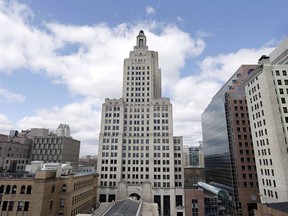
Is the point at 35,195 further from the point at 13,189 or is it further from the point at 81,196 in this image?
the point at 81,196

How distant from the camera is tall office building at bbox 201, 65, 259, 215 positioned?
82.1 metres

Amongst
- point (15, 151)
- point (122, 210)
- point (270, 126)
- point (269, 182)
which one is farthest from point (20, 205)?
point (15, 151)

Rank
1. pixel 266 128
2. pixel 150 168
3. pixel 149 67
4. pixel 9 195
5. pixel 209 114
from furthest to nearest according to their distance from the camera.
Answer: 1. pixel 209 114
2. pixel 149 67
3. pixel 150 168
4. pixel 266 128
5. pixel 9 195

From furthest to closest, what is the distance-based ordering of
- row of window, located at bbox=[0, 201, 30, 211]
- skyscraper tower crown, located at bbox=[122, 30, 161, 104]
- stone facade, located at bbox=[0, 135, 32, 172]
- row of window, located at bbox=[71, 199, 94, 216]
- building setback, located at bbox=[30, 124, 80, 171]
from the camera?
building setback, located at bbox=[30, 124, 80, 171]
skyscraper tower crown, located at bbox=[122, 30, 161, 104]
stone facade, located at bbox=[0, 135, 32, 172]
row of window, located at bbox=[71, 199, 94, 216]
row of window, located at bbox=[0, 201, 30, 211]

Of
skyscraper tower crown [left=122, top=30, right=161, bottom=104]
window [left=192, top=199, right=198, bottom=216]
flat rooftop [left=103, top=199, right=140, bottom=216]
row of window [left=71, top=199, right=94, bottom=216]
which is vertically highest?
skyscraper tower crown [left=122, top=30, right=161, bottom=104]

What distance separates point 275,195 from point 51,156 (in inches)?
4912

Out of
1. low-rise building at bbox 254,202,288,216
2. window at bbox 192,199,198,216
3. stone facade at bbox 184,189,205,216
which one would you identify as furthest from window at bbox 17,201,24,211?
window at bbox 192,199,198,216

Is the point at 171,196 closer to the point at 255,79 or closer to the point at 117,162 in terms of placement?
the point at 117,162

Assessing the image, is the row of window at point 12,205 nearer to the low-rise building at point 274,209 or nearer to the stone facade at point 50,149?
the low-rise building at point 274,209

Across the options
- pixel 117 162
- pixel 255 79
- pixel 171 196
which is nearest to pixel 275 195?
pixel 255 79

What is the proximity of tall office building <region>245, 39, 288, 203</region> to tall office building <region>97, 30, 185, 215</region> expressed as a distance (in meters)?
41.0

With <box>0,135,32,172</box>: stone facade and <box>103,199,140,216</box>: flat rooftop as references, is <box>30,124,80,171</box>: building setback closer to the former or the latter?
<box>0,135,32,172</box>: stone facade

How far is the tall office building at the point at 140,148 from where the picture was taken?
95250mm

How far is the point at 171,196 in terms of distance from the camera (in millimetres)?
94062
